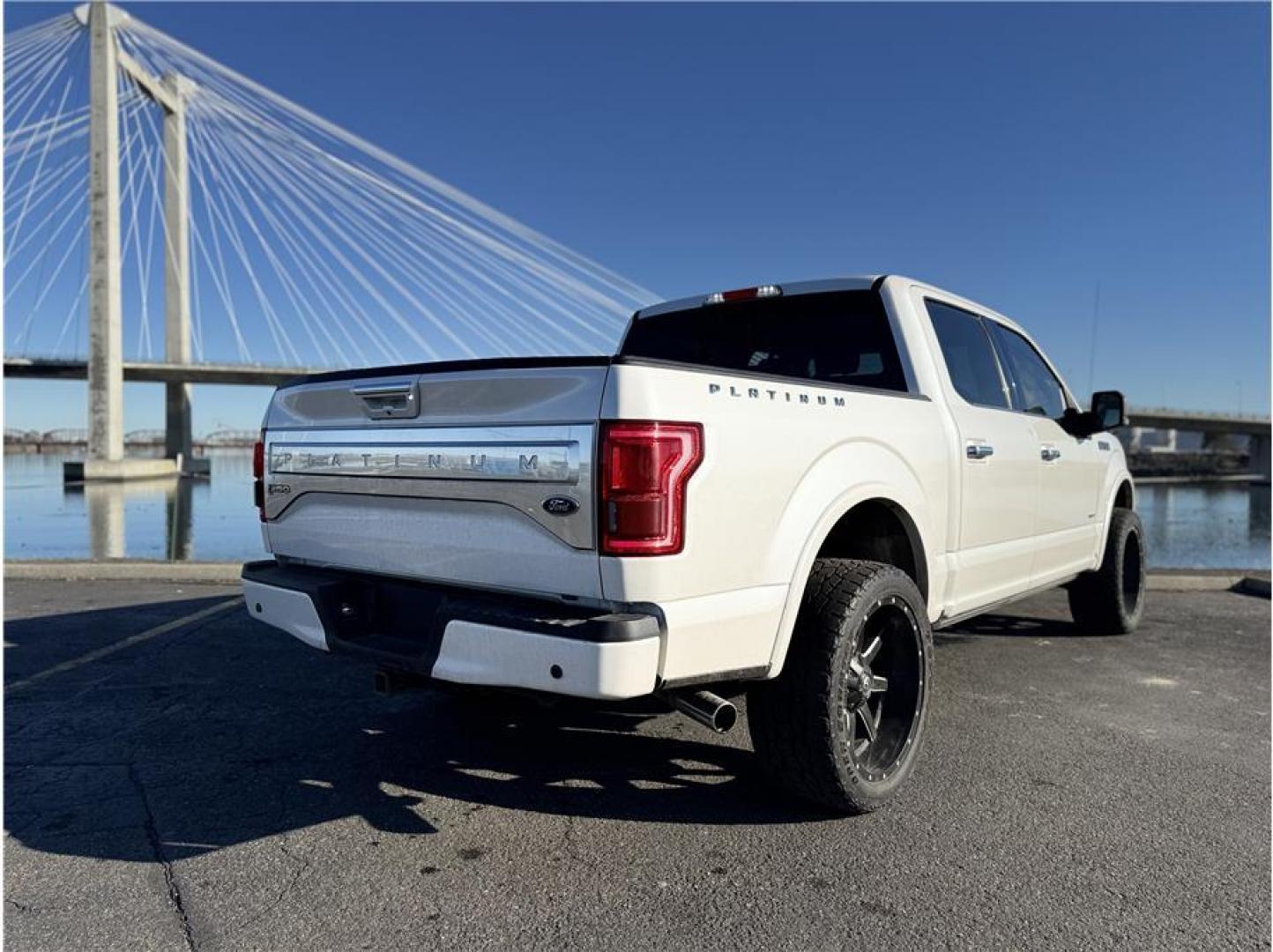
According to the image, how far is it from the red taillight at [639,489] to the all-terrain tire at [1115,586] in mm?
4272

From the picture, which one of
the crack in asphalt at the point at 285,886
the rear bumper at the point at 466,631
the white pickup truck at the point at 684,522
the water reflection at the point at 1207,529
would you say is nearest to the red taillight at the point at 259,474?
the white pickup truck at the point at 684,522

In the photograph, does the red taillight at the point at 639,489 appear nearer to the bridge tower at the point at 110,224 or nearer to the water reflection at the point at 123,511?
the water reflection at the point at 123,511

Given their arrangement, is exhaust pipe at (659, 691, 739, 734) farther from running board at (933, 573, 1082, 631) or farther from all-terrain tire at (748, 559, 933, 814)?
running board at (933, 573, 1082, 631)

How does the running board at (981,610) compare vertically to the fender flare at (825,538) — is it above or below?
below

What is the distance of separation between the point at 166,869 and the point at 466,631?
3.75ft

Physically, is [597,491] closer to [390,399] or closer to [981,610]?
[390,399]

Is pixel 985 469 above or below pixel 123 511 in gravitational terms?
above

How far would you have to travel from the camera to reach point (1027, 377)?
479 centimetres

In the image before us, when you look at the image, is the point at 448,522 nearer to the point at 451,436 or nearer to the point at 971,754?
the point at 451,436

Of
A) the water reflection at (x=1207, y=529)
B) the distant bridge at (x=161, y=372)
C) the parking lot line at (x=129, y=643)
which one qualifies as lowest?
the water reflection at (x=1207, y=529)

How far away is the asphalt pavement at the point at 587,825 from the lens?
226 cm

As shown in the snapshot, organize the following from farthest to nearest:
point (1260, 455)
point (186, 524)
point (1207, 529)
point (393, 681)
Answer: point (1260, 455)
point (1207, 529)
point (186, 524)
point (393, 681)

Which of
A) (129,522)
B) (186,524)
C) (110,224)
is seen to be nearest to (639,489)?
(186,524)

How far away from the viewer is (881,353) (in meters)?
3.81
